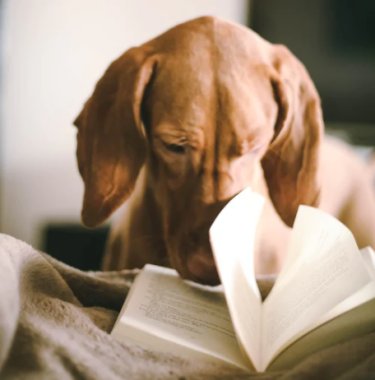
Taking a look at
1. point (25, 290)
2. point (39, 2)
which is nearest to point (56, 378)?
point (25, 290)

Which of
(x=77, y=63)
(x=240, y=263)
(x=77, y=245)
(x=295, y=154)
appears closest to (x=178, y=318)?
(x=240, y=263)

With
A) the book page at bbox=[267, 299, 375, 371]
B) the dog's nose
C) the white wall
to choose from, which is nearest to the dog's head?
the dog's nose

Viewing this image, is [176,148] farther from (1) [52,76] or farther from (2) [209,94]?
(1) [52,76]

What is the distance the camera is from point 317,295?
791 mm

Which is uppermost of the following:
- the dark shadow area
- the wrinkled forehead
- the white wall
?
the wrinkled forehead

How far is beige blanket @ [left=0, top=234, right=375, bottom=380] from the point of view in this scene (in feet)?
2.12

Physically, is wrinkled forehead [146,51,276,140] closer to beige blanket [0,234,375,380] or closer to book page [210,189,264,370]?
book page [210,189,264,370]

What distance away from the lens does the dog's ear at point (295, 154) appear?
127cm

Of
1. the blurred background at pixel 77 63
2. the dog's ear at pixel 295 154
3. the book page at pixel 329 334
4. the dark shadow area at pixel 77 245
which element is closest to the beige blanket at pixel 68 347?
the book page at pixel 329 334

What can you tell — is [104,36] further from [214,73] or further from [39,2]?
[214,73]

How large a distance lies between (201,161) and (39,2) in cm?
228

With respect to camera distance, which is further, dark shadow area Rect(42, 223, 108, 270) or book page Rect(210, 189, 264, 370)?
dark shadow area Rect(42, 223, 108, 270)

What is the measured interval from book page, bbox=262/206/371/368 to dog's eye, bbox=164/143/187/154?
1.03 feet

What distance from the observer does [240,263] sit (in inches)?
33.0
